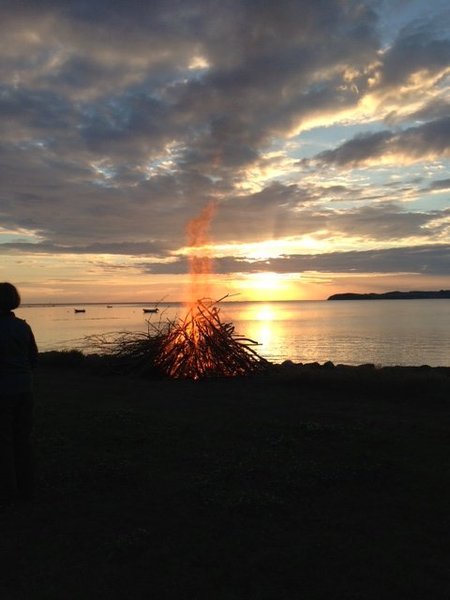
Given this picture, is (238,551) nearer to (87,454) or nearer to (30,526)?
(30,526)

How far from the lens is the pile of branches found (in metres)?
14.0

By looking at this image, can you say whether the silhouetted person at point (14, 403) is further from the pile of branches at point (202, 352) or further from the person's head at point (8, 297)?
the pile of branches at point (202, 352)

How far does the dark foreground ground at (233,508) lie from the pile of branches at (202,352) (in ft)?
16.0

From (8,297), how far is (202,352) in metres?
9.20

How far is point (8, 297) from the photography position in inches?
208

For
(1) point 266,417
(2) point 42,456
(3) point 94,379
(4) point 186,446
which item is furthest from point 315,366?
(2) point 42,456

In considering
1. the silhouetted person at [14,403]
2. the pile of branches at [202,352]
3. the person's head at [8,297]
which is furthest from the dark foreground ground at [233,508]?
the pile of branches at [202,352]

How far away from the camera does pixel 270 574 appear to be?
12.2ft

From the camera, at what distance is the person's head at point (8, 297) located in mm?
5270

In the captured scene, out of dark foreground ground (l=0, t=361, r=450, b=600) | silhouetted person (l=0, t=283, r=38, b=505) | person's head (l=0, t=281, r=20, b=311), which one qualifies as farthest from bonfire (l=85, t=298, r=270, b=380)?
person's head (l=0, t=281, r=20, b=311)

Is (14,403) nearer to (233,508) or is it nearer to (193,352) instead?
(233,508)

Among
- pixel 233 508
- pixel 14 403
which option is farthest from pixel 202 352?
pixel 233 508

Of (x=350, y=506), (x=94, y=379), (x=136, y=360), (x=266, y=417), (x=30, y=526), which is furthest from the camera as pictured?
(x=136, y=360)

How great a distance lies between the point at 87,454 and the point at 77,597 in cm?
301
